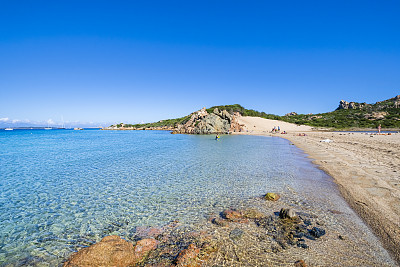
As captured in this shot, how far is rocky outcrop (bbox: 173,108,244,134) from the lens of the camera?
205ft

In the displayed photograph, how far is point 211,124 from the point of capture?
62938mm

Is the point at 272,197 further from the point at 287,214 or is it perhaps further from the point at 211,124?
the point at 211,124

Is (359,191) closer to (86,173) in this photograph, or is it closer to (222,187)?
(222,187)

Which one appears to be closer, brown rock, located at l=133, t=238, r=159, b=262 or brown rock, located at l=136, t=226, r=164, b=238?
brown rock, located at l=133, t=238, r=159, b=262

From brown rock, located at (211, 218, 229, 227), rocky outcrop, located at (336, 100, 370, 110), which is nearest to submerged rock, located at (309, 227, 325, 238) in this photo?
brown rock, located at (211, 218, 229, 227)

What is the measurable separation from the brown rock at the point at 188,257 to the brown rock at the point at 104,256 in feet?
3.67

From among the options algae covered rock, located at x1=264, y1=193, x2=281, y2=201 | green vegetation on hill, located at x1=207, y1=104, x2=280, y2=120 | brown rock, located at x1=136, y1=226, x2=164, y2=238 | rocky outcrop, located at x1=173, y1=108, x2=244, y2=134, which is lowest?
brown rock, located at x1=136, y1=226, x2=164, y2=238

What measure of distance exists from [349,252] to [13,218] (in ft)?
34.7

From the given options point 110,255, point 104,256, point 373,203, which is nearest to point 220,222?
point 110,255

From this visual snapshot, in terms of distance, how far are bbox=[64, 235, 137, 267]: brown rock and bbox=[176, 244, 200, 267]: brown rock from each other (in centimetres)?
112

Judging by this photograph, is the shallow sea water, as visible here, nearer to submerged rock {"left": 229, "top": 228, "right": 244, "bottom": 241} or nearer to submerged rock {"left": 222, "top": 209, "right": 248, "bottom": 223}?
submerged rock {"left": 222, "top": 209, "right": 248, "bottom": 223}

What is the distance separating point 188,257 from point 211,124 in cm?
5895

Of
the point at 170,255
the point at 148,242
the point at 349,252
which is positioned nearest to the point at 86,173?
the point at 148,242

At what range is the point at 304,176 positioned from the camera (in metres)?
11.6
